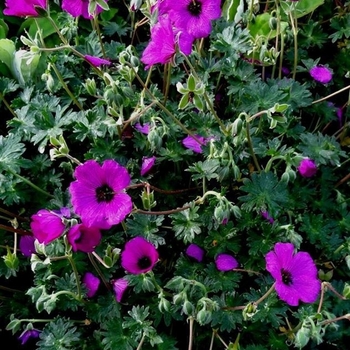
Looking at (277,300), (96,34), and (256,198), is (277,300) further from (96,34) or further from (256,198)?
(96,34)

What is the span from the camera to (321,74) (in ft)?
4.51

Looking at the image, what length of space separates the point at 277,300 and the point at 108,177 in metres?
0.36

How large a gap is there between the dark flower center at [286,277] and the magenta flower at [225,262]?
0.11 metres

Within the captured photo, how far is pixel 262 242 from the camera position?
112 cm

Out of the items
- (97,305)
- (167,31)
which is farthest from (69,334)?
(167,31)

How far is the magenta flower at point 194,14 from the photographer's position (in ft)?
3.58

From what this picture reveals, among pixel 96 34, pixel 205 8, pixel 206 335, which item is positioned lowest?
pixel 206 335

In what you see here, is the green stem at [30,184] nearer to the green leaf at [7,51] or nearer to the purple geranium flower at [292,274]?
the green leaf at [7,51]

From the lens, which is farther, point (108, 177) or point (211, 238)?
point (211, 238)

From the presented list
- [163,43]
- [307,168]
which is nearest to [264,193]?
[307,168]

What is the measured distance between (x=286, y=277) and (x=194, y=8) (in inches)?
19.4

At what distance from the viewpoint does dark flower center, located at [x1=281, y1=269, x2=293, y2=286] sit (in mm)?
1033

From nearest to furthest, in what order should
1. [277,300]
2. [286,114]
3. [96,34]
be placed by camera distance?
[277,300] → [286,114] → [96,34]

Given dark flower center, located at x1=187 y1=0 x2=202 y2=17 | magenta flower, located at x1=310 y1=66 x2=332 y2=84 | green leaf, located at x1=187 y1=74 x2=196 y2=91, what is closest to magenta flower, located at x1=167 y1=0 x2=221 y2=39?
dark flower center, located at x1=187 y1=0 x2=202 y2=17
